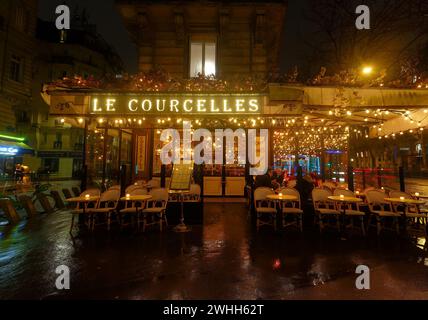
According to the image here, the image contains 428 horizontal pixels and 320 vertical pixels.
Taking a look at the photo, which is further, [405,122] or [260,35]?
[260,35]

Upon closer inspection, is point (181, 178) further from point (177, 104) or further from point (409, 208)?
point (409, 208)

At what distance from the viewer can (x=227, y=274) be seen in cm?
409

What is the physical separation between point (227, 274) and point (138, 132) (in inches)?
399

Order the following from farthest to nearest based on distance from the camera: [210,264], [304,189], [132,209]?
[304,189], [132,209], [210,264]

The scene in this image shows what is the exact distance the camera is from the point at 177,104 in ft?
22.4

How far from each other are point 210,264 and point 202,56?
1069 cm

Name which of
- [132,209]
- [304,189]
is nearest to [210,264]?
[132,209]

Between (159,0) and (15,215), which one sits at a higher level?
(159,0)

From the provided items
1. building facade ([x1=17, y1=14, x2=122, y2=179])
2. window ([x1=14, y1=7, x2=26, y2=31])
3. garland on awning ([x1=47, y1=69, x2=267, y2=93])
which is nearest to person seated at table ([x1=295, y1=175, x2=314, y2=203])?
garland on awning ([x1=47, y1=69, x2=267, y2=93])

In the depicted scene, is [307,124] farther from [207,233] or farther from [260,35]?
[207,233]
